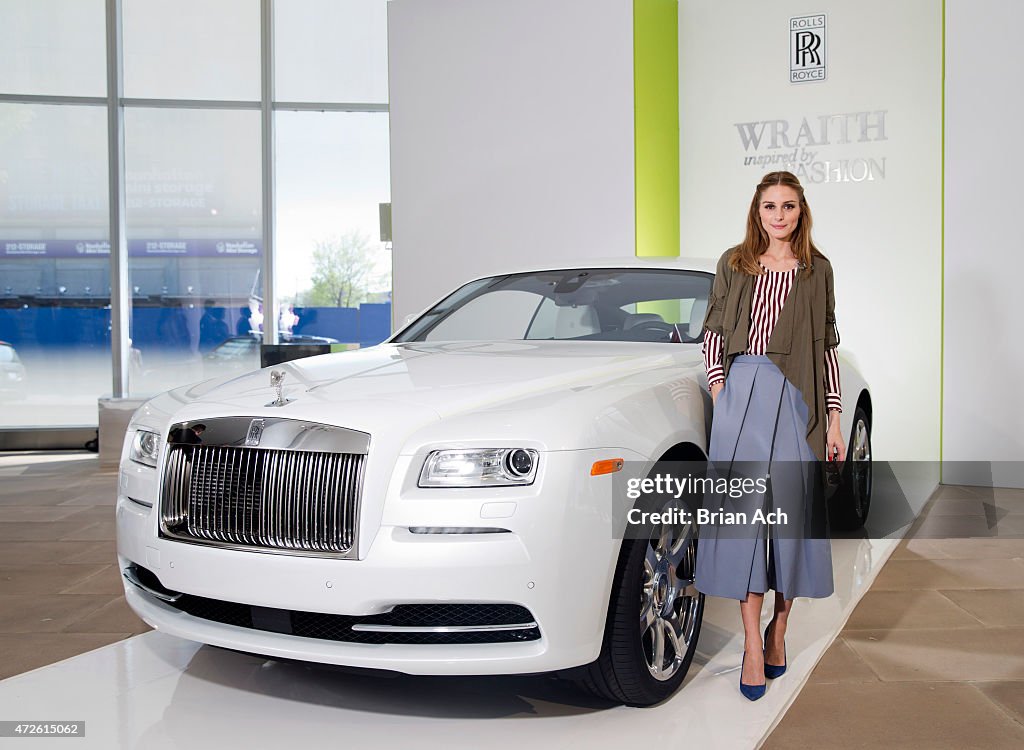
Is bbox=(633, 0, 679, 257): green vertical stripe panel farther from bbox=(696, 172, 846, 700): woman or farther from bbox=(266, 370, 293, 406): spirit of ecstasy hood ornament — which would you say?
bbox=(266, 370, 293, 406): spirit of ecstasy hood ornament

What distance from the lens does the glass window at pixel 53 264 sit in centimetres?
1024

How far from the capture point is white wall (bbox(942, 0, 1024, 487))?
6230 millimetres

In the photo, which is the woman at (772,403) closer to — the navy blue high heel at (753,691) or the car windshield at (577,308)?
the navy blue high heel at (753,691)

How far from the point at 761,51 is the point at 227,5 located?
614cm

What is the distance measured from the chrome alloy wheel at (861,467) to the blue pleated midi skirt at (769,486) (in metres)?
2.10

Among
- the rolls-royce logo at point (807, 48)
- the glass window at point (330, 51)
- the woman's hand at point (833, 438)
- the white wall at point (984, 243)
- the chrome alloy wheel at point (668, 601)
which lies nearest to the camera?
the chrome alloy wheel at point (668, 601)

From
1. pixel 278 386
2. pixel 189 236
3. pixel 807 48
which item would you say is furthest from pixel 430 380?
pixel 189 236

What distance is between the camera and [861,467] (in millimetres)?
4918

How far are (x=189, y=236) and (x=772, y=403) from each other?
8.99 meters

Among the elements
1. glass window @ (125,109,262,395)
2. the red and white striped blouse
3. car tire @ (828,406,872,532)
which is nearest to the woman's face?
the red and white striped blouse

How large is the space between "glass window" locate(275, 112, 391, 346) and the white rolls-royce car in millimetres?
7837

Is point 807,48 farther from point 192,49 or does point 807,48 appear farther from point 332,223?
point 192,49

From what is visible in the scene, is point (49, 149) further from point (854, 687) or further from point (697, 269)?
point (854, 687)

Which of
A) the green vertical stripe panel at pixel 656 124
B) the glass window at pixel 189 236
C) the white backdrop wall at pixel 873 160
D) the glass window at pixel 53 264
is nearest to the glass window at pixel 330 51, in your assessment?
the glass window at pixel 189 236
